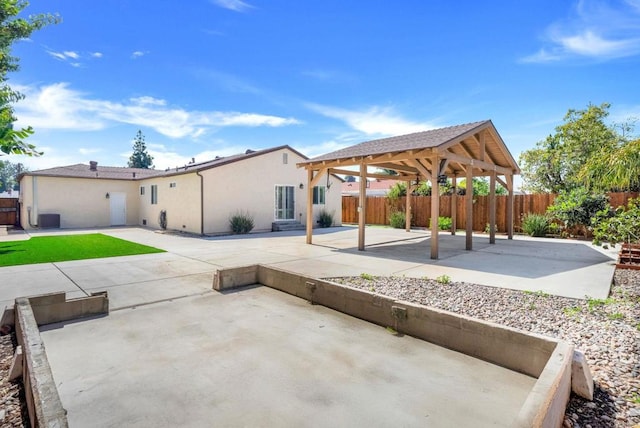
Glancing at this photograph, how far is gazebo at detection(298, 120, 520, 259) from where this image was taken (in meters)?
8.76

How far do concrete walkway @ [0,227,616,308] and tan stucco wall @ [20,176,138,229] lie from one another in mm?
11830

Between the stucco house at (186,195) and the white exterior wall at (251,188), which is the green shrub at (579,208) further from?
the white exterior wall at (251,188)

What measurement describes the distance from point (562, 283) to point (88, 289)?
8.45 m

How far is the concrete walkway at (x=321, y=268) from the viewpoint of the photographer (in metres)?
5.81

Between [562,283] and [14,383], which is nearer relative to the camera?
[14,383]

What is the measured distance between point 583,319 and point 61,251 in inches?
494

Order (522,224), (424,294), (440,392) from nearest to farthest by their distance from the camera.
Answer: (440,392), (424,294), (522,224)

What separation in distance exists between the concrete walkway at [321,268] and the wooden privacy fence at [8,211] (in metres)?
15.9

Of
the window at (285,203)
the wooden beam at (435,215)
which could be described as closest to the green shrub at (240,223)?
the window at (285,203)

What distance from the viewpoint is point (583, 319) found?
4.07 meters

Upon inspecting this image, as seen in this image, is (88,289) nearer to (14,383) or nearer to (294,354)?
(14,383)

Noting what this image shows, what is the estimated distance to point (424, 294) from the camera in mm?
5152

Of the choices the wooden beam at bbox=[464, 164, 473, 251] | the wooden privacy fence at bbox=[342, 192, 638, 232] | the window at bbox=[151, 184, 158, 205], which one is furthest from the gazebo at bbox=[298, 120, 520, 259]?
the window at bbox=[151, 184, 158, 205]

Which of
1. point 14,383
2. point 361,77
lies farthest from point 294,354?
point 361,77
